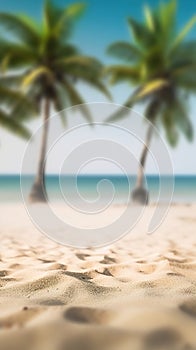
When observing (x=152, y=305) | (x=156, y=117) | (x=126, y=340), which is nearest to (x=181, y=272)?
(x=152, y=305)

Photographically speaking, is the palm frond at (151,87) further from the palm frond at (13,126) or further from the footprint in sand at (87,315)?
the footprint in sand at (87,315)

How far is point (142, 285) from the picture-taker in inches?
91.5

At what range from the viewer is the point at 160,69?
54.6 ft

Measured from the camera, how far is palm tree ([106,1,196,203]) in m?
16.3

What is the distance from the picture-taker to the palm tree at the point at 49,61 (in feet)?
51.5

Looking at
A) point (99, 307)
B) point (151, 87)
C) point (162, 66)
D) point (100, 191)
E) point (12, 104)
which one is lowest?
point (99, 307)

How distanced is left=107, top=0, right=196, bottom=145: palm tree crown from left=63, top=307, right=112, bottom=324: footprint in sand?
A: 585 inches

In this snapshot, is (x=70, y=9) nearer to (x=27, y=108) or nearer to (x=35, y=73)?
(x=35, y=73)

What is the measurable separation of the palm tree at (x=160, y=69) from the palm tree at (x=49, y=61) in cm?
142

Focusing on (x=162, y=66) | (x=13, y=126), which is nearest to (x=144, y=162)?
(x=162, y=66)

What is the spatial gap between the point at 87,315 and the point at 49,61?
52.0ft

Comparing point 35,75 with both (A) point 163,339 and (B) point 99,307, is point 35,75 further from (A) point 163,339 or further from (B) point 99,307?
(A) point 163,339

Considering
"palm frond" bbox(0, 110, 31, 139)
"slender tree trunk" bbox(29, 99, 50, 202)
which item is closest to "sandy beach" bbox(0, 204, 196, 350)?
"palm frond" bbox(0, 110, 31, 139)

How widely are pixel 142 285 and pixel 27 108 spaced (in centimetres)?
1235
